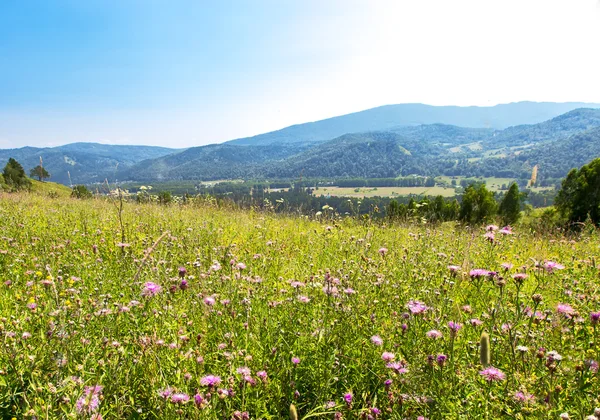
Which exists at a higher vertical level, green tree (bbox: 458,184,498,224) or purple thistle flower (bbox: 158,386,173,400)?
purple thistle flower (bbox: 158,386,173,400)

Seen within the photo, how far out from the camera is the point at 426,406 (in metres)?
1.94

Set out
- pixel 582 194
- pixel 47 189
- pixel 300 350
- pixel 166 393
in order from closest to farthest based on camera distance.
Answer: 1. pixel 166 393
2. pixel 300 350
3. pixel 582 194
4. pixel 47 189

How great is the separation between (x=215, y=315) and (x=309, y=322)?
80cm

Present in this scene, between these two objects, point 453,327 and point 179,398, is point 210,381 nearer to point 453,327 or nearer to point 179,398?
point 179,398

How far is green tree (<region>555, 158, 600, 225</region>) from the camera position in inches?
774

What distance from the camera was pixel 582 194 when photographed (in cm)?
2034

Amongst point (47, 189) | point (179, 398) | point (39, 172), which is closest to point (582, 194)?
point (179, 398)

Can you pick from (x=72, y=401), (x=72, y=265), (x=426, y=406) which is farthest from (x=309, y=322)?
(x=72, y=265)

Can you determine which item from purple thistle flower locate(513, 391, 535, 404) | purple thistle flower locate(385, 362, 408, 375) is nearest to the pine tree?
A: purple thistle flower locate(385, 362, 408, 375)

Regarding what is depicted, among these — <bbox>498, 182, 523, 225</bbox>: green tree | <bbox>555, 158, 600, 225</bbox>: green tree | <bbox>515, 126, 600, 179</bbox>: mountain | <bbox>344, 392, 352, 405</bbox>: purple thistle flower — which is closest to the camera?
<bbox>344, 392, 352, 405</bbox>: purple thistle flower

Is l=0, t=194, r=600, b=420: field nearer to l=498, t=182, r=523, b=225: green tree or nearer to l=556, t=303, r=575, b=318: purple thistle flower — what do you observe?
l=556, t=303, r=575, b=318: purple thistle flower

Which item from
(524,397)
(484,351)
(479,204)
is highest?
(484,351)

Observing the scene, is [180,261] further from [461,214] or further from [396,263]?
[461,214]

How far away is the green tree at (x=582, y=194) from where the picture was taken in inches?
774
